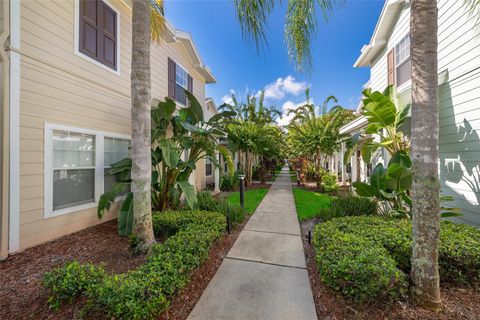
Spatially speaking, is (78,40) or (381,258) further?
(78,40)

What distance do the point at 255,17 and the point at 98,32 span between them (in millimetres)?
4325

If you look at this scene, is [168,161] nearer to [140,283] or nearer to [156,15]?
[140,283]

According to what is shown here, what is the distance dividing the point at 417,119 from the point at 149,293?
3.58m

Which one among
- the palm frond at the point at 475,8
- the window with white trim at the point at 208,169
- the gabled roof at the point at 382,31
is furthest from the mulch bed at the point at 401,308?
the window with white trim at the point at 208,169

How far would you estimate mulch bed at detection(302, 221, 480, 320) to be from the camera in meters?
2.18

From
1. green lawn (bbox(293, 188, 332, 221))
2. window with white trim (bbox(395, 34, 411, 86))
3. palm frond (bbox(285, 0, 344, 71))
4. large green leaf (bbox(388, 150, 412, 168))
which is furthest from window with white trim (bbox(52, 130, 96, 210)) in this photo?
window with white trim (bbox(395, 34, 411, 86))

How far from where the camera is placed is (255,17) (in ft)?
11.7

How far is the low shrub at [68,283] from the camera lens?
228 centimetres

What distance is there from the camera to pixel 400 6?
22.2 ft

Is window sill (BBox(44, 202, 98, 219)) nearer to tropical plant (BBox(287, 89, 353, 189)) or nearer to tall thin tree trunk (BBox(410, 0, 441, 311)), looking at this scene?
tall thin tree trunk (BBox(410, 0, 441, 311))

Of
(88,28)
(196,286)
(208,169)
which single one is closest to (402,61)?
(196,286)

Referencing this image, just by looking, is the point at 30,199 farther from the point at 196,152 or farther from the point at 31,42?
the point at 196,152

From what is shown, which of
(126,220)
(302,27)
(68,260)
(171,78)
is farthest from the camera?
(171,78)

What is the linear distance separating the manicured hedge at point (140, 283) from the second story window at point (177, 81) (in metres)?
6.80
